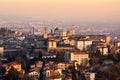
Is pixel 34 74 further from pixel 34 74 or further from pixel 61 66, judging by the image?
pixel 61 66

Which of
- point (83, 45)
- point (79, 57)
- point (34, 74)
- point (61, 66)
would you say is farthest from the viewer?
point (83, 45)

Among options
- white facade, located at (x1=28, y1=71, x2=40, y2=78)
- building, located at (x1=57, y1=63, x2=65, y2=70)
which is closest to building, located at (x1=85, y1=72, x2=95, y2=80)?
building, located at (x1=57, y1=63, x2=65, y2=70)

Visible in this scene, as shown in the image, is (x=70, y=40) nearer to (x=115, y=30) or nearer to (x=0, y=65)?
(x=0, y=65)

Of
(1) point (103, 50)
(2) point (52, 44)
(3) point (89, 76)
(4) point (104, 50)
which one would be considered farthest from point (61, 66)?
(2) point (52, 44)

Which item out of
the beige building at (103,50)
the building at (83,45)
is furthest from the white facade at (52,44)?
the beige building at (103,50)

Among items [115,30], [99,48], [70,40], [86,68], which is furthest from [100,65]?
[115,30]

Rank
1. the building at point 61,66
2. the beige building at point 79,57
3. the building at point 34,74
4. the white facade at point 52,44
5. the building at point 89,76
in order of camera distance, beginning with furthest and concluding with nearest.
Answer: the white facade at point 52,44
the beige building at point 79,57
the building at point 61,66
the building at point 89,76
the building at point 34,74

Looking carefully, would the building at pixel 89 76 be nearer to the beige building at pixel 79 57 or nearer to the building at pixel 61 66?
the building at pixel 61 66

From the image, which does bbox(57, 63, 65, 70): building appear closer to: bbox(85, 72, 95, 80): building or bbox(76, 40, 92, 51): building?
bbox(85, 72, 95, 80): building
